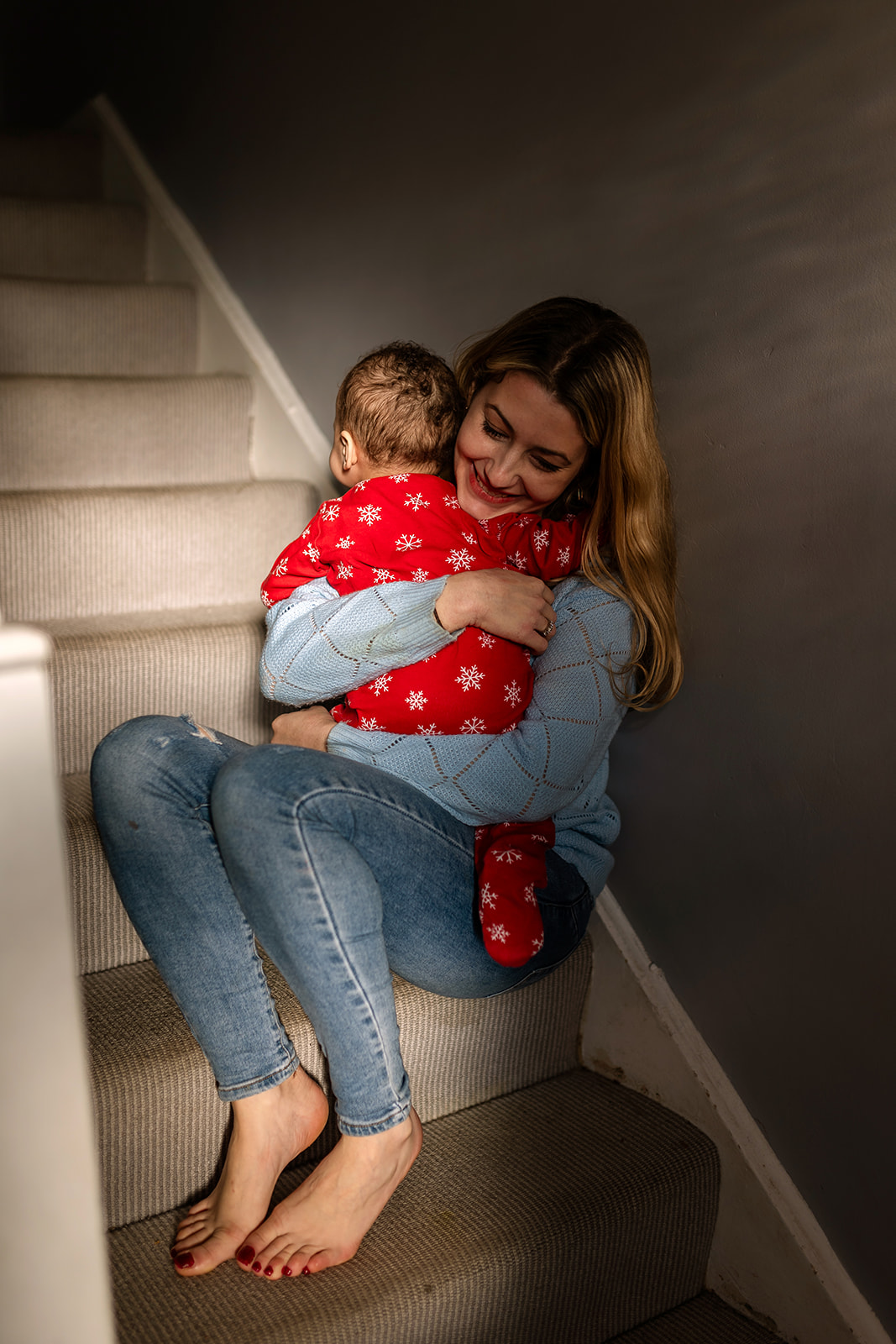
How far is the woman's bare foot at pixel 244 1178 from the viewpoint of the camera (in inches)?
39.4

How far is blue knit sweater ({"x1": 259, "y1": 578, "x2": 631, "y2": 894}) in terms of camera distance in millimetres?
1105

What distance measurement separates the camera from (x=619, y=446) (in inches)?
44.9

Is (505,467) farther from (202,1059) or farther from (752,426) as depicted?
(202,1059)

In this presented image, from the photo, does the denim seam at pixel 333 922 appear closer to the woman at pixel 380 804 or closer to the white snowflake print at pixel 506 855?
the woman at pixel 380 804

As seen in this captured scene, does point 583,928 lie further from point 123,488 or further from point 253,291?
point 253,291

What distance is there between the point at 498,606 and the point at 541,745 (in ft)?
0.54

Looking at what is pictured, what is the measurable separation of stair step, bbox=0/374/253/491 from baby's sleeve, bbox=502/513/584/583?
2.72 ft

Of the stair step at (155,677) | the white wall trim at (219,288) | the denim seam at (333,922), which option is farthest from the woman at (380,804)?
the white wall trim at (219,288)

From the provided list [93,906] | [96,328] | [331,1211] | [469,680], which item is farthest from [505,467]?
[96,328]

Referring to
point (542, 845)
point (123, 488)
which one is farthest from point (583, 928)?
point (123, 488)

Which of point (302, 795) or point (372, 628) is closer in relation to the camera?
point (302, 795)

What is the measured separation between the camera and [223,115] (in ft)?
6.49

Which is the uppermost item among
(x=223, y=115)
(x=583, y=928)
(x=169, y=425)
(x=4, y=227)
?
(x=223, y=115)

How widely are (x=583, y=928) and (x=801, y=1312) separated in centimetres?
51
